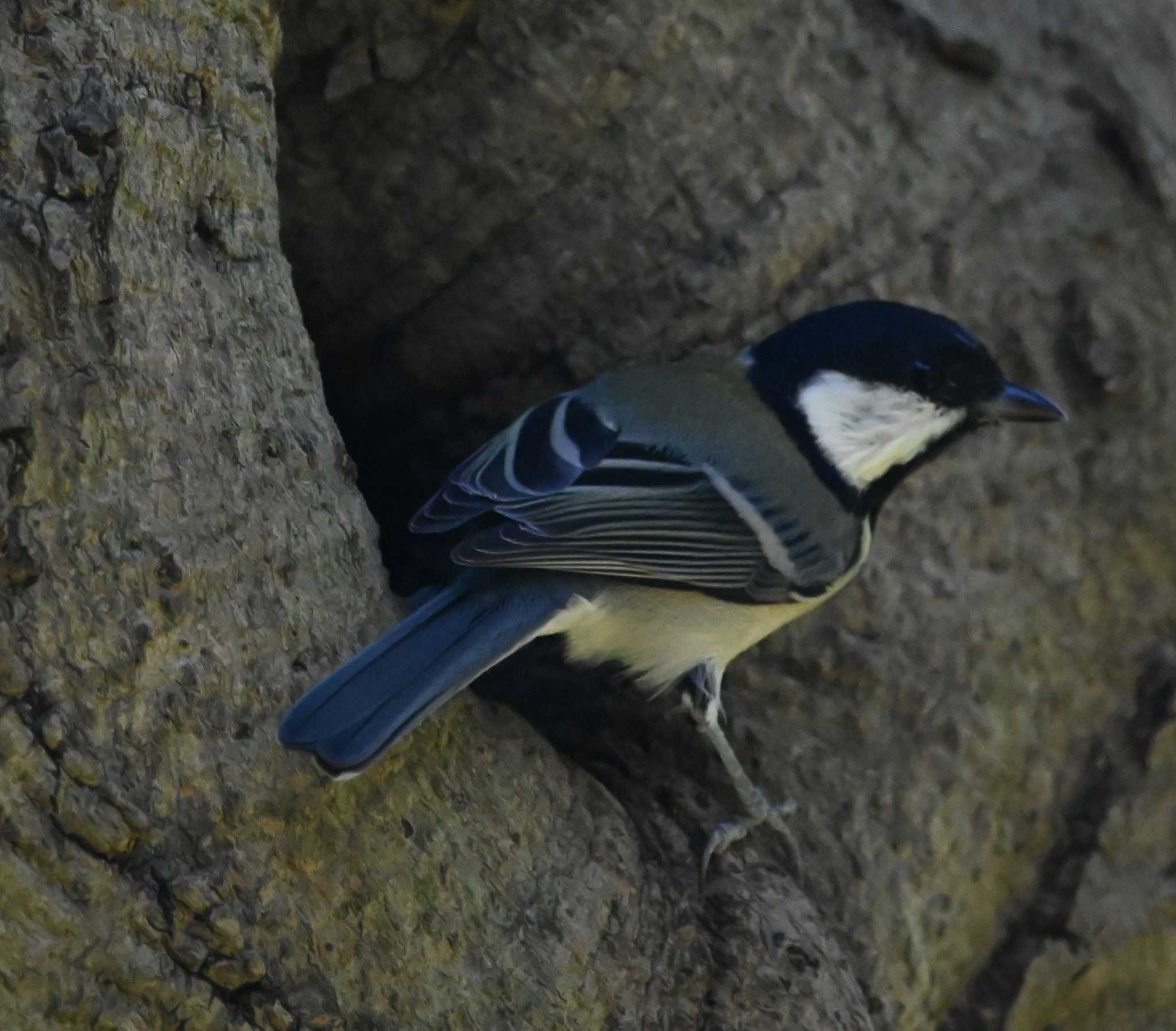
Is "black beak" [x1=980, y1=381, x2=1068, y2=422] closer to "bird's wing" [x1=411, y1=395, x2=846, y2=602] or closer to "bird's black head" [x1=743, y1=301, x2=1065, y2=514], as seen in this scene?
"bird's black head" [x1=743, y1=301, x2=1065, y2=514]

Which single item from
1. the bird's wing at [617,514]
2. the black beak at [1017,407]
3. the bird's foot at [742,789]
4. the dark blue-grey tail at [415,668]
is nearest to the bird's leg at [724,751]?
the bird's foot at [742,789]

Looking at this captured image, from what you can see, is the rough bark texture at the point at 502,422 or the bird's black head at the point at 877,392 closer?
the rough bark texture at the point at 502,422

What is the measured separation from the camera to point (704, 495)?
206 cm

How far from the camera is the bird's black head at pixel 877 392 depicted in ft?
7.17

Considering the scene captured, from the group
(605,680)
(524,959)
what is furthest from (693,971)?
(605,680)

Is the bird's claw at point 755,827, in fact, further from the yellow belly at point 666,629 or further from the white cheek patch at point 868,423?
the white cheek patch at point 868,423

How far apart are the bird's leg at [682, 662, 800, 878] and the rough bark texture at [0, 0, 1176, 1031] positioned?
1.8 inches

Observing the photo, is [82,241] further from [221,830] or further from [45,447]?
[221,830]

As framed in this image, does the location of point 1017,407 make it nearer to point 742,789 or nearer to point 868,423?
point 868,423

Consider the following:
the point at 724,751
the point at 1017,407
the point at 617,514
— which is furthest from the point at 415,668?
the point at 1017,407

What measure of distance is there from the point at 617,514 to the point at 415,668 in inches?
17.1

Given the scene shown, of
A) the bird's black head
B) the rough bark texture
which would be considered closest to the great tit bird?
the bird's black head

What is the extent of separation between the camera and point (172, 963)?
141 cm

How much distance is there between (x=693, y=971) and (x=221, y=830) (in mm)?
703
